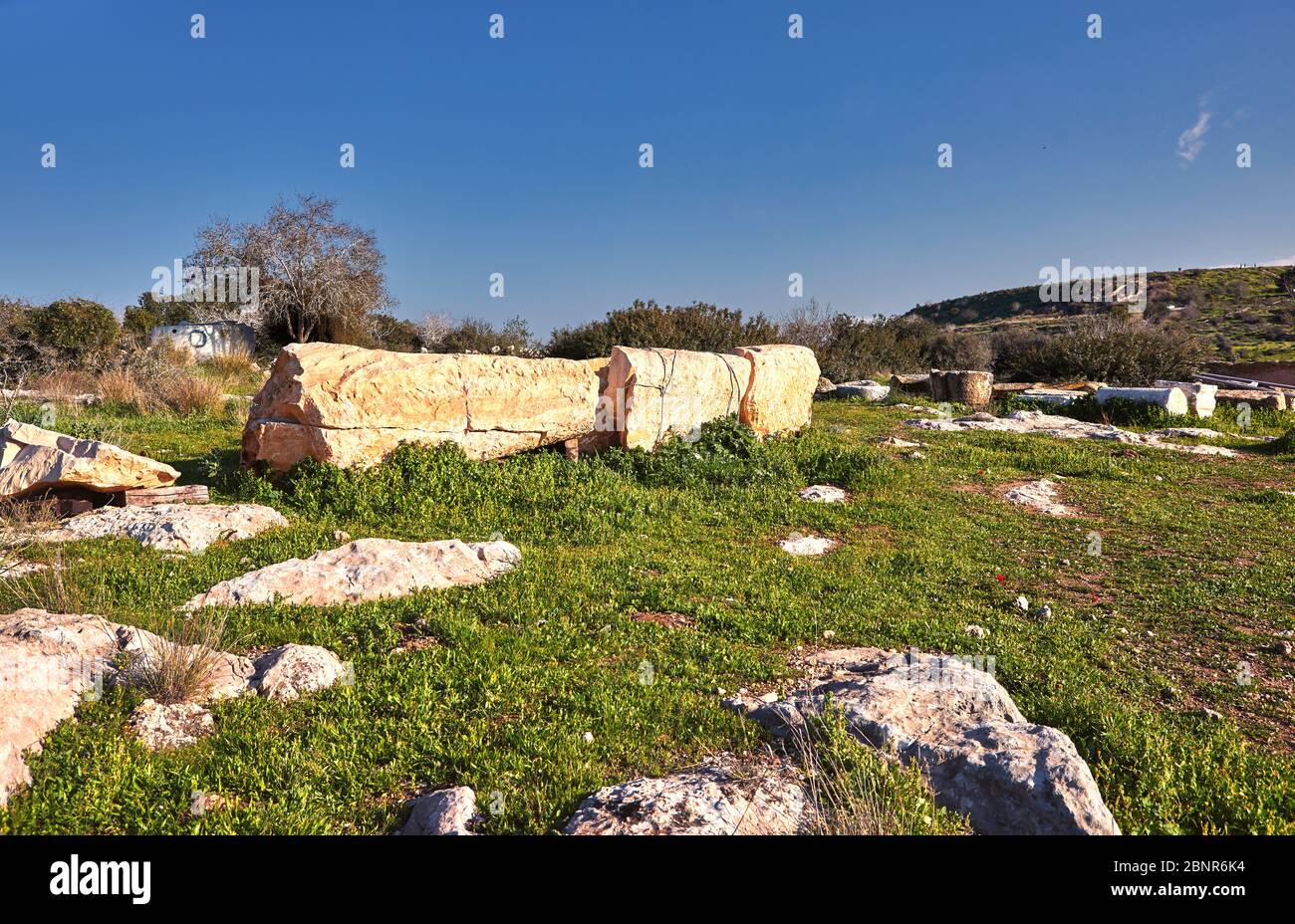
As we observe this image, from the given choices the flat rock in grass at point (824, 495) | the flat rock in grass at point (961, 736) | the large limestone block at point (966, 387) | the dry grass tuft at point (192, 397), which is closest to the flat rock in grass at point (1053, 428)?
the large limestone block at point (966, 387)

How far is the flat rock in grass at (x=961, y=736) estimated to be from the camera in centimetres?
305

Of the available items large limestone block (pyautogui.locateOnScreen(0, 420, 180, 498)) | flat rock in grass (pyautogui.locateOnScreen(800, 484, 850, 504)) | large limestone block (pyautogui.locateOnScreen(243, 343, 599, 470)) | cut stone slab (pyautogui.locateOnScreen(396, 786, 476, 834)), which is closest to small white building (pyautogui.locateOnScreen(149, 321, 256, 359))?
large limestone block (pyautogui.locateOnScreen(0, 420, 180, 498))

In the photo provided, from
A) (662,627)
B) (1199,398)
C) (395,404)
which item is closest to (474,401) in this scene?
(395,404)

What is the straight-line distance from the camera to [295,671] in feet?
13.7

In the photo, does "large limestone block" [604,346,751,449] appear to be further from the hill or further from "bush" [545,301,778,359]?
the hill

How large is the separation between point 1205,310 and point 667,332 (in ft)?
146

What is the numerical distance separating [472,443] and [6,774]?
20.0 ft

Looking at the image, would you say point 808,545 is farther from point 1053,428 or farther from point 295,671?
point 1053,428

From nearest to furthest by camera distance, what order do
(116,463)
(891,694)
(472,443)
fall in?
1. (891,694)
2. (116,463)
3. (472,443)

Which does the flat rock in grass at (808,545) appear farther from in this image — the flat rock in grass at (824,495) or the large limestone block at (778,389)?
the large limestone block at (778,389)
